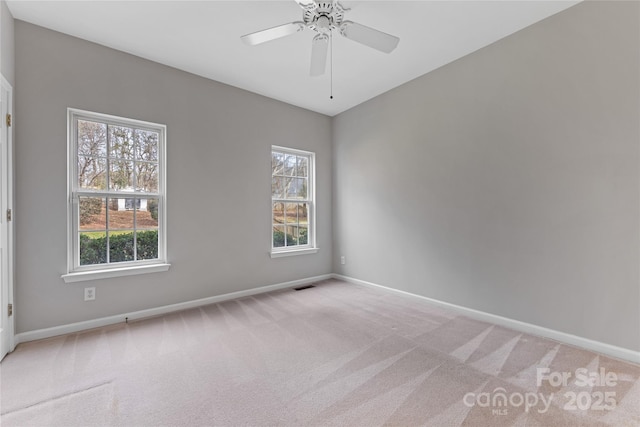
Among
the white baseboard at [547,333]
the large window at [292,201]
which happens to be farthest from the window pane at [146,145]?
the white baseboard at [547,333]

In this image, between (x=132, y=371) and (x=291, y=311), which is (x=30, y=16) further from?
(x=291, y=311)

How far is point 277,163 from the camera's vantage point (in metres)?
4.18

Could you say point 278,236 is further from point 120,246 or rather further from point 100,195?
point 100,195

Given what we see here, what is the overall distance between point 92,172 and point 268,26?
228cm

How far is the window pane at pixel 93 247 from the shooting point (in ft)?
8.87

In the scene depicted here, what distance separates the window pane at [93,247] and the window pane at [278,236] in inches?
78.5

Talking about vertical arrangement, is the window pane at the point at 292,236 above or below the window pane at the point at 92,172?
below

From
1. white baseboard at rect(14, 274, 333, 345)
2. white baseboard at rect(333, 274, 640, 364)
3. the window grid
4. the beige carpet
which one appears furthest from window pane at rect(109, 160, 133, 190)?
white baseboard at rect(333, 274, 640, 364)

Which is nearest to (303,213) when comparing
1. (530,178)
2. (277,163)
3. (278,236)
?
(278,236)

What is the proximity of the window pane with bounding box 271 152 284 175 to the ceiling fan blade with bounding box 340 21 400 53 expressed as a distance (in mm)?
2274

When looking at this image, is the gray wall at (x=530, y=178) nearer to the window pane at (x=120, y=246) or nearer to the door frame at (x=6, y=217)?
the window pane at (x=120, y=246)

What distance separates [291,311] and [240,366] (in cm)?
114

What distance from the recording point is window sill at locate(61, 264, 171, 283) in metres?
2.55

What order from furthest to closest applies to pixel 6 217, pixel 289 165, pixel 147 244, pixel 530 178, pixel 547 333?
pixel 289 165 → pixel 147 244 → pixel 530 178 → pixel 547 333 → pixel 6 217
